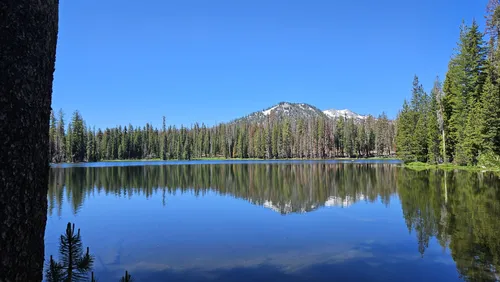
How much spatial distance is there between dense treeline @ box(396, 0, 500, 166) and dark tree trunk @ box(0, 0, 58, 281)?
3117 cm

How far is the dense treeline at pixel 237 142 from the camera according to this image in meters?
119

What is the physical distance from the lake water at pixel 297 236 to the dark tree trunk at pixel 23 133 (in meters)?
8.26

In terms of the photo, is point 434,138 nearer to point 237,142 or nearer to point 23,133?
point 23,133

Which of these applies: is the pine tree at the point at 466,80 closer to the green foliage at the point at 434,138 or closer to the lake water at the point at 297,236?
the green foliage at the point at 434,138

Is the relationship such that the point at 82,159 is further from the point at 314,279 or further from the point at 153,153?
the point at 314,279

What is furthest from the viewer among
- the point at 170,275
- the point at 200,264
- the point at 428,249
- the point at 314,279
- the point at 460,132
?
the point at 460,132

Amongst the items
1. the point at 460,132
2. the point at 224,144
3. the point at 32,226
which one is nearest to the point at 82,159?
the point at 224,144

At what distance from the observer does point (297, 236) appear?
48.2 ft

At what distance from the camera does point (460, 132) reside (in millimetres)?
45406

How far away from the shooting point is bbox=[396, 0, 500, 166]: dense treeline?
122 ft

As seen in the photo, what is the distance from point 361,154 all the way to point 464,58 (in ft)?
313

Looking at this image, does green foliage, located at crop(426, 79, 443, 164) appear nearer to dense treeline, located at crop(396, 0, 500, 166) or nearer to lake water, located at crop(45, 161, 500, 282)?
dense treeline, located at crop(396, 0, 500, 166)

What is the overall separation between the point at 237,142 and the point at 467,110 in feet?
396

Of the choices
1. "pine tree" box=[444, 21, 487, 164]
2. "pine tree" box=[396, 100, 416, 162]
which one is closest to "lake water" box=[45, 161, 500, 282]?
"pine tree" box=[444, 21, 487, 164]
